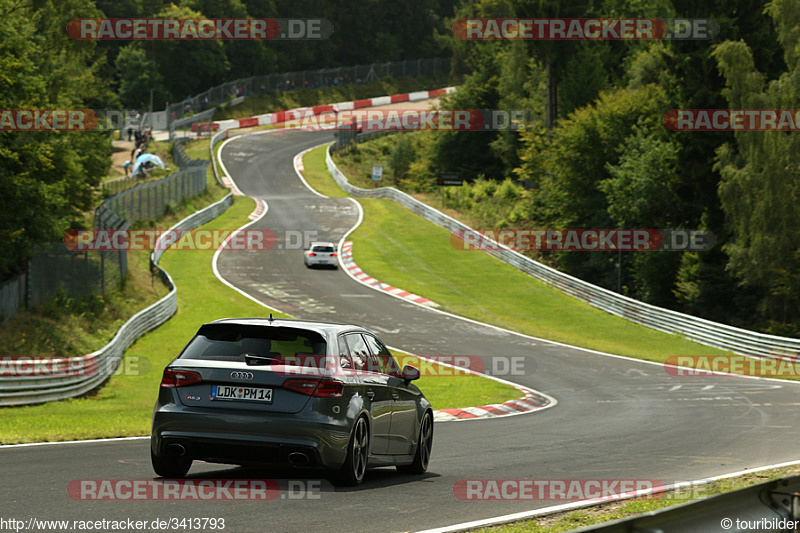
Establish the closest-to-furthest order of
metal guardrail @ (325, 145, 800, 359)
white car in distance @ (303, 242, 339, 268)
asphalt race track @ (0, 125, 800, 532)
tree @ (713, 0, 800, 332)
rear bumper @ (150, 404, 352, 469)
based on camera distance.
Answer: asphalt race track @ (0, 125, 800, 532)
rear bumper @ (150, 404, 352, 469)
metal guardrail @ (325, 145, 800, 359)
tree @ (713, 0, 800, 332)
white car in distance @ (303, 242, 339, 268)

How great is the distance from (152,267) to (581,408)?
85.5ft

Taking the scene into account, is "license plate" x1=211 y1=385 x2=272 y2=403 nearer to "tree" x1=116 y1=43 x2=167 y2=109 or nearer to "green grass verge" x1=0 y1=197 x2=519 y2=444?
"green grass verge" x1=0 y1=197 x2=519 y2=444

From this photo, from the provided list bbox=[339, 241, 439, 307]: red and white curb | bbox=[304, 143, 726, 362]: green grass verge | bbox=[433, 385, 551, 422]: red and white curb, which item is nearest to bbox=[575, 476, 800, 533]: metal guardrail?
bbox=[433, 385, 551, 422]: red and white curb

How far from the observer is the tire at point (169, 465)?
9.34m

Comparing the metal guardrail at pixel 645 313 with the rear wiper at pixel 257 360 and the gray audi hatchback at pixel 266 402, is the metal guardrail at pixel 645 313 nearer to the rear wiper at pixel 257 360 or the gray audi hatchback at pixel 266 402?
the gray audi hatchback at pixel 266 402

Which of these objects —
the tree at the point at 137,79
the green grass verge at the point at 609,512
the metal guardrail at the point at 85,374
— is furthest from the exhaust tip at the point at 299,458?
the tree at the point at 137,79

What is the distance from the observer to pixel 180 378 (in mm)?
9258

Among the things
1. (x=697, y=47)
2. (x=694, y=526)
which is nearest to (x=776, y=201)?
(x=697, y=47)

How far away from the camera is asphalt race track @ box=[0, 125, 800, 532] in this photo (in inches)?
313

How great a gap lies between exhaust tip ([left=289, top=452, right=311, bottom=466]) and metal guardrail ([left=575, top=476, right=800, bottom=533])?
4.07 metres

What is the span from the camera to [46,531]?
269 inches

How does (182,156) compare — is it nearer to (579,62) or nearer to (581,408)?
(579,62)

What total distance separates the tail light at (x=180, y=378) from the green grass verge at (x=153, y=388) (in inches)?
182

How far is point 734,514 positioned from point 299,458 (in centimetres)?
414
